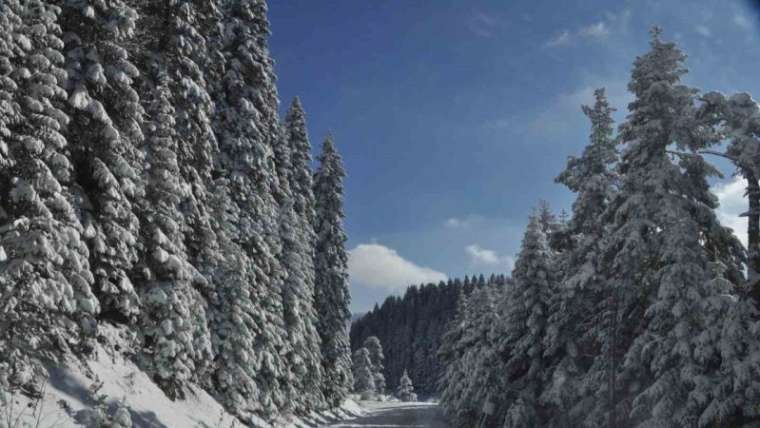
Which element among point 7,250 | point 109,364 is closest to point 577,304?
point 109,364

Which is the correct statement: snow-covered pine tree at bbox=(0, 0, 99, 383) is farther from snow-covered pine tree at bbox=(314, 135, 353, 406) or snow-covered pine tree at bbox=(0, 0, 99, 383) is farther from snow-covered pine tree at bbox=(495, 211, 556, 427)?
snow-covered pine tree at bbox=(314, 135, 353, 406)

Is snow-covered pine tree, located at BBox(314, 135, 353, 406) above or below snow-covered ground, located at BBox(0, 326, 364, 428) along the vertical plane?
above

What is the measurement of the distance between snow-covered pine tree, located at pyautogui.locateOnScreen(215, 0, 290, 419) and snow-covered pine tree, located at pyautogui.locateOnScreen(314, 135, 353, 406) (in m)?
14.2

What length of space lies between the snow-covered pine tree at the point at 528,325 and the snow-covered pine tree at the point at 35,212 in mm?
18049

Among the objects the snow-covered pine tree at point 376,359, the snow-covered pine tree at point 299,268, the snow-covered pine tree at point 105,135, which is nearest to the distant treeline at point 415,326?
the snow-covered pine tree at point 376,359

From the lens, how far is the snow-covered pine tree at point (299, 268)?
30172 millimetres

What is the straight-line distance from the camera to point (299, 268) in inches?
1251

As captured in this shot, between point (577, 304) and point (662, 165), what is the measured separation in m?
6.90

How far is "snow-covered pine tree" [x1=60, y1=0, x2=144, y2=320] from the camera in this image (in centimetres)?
1404

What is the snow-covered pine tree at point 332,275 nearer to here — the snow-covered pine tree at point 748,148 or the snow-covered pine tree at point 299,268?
the snow-covered pine tree at point 299,268

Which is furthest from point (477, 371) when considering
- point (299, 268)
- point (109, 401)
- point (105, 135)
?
point (105, 135)

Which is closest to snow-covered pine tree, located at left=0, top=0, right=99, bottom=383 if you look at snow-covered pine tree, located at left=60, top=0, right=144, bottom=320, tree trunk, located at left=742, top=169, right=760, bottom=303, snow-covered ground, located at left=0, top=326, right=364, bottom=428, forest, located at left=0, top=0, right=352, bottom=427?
forest, located at left=0, top=0, right=352, bottom=427

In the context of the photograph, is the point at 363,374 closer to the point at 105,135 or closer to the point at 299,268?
the point at 299,268

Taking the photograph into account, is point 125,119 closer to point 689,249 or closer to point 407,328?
point 689,249
